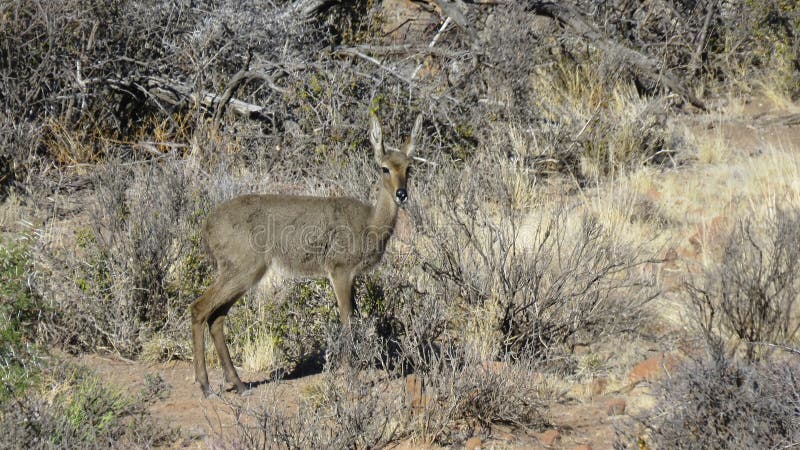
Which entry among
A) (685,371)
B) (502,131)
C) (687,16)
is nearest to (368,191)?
(502,131)

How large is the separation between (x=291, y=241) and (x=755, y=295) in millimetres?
3592

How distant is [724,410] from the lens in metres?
5.63

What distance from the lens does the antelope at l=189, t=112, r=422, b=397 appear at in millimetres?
7375

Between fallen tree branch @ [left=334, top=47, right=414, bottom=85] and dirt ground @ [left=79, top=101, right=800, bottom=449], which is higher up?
fallen tree branch @ [left=334, top=47, right=414, bottom=85]

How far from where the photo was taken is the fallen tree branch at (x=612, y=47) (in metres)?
14.1

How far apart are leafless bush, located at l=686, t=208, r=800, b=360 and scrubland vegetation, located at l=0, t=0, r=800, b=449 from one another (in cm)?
3

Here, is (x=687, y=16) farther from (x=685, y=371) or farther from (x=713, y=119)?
(x=685, y=371)

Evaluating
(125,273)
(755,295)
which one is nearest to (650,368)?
(755,295)

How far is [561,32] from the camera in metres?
14.7

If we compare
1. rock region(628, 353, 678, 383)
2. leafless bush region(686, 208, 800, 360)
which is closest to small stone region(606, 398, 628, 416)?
rock region(628, 353, 678, 383)

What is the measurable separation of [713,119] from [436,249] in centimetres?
746

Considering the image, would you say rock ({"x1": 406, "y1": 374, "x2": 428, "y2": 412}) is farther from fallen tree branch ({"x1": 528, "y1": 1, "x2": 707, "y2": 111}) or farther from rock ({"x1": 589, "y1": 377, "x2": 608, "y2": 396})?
fallen tree branch ({"x1": 528, "y1": 1, "x2": 707, "y2": 111})

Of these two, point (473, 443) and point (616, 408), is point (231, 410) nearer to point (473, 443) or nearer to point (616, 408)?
point (473, 443)

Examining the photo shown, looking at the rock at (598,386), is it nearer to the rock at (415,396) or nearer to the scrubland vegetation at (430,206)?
the scrubland vegetation at (430,206)
